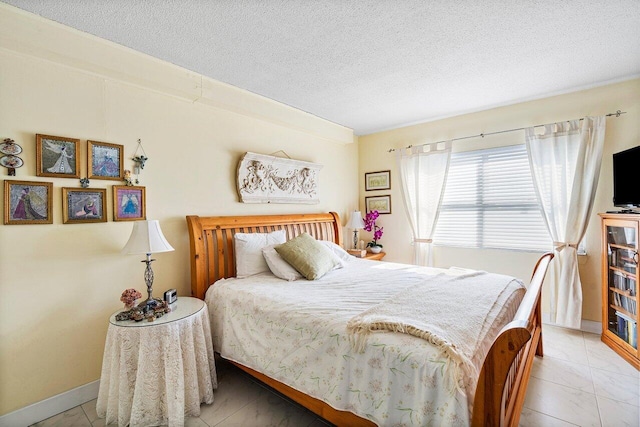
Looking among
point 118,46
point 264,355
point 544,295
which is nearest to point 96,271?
point 264,355

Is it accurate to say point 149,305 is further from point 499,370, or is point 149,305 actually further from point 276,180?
point 499,370

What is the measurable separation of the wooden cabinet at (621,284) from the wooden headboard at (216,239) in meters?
3.08

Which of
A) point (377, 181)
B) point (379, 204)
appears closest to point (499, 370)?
point (379, 204)

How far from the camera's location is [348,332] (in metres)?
1.44

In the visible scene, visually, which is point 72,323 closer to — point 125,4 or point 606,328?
point 125,4

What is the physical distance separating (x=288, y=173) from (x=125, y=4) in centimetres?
204

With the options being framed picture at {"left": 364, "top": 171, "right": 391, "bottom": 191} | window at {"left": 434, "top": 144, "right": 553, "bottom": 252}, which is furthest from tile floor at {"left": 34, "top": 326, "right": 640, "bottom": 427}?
framed picture at {"left": 364, "top": 171, "right": 391, "bottom": 191}

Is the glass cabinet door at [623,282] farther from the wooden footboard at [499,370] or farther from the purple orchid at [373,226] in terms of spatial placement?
the purple orchid at [373,226]

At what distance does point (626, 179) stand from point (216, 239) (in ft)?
12.2

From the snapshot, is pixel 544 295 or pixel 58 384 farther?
pixel 544 295

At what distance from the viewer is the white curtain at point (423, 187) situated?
369 cm

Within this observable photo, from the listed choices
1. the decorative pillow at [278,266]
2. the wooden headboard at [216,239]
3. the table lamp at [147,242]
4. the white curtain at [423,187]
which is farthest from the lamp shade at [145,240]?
the white curtain at [423,187]

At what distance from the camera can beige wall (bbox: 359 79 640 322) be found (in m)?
2.71

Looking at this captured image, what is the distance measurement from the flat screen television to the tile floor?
1.36 meters
